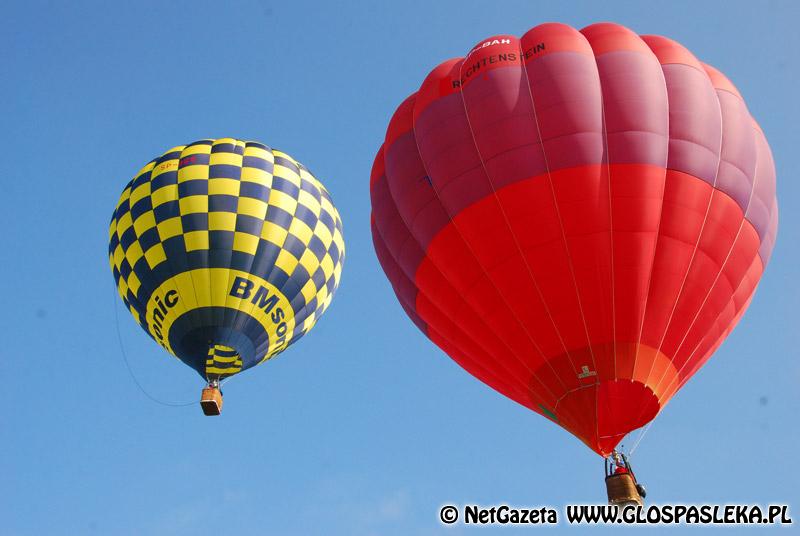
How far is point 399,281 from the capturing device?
40.7 ft

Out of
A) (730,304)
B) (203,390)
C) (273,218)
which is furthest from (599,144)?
(203,390)

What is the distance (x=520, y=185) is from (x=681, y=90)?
2.55 m

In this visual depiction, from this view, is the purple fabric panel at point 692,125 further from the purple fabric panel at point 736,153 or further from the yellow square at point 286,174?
the yellow square at point 286,174

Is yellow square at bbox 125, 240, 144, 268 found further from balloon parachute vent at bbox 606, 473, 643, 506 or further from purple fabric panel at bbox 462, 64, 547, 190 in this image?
balloon parachute vent at bbox 606, 473, 643, 506

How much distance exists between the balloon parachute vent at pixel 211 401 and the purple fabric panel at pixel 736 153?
811cm

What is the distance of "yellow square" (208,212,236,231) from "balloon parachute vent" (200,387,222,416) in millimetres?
2684

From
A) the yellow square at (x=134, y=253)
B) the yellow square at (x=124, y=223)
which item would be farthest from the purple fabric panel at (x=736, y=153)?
the yellow square at (x=124, y=223)

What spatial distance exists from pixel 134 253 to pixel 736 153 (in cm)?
974

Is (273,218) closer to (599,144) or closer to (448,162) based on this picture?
(448,162)

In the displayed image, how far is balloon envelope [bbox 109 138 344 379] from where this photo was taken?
44.3 feet

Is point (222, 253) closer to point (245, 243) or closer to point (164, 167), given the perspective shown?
point (245, 243)

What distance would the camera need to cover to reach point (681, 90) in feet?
35.2

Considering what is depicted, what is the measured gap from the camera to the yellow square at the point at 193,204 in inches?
554

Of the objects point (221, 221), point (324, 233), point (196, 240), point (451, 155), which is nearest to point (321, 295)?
point (324, 233)
